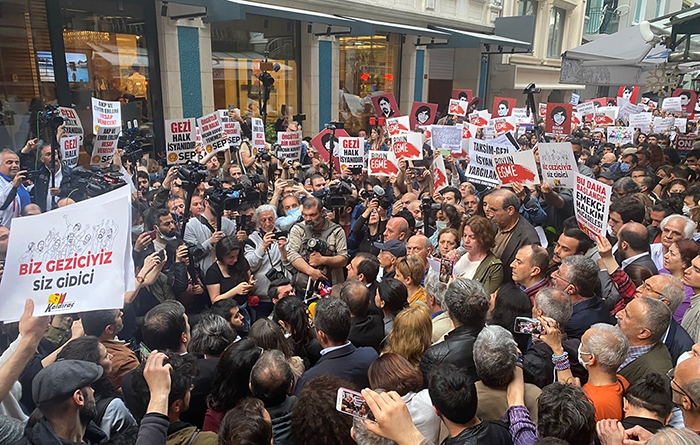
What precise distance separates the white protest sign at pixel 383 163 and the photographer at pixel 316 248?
2778mm

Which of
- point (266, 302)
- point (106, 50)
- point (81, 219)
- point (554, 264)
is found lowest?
point (266, 302)

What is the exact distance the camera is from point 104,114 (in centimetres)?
726

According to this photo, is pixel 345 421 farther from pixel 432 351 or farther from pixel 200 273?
pixel 200 273

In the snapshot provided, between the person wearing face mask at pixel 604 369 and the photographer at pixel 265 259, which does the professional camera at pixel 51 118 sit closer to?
the photographer at pixel 265 259

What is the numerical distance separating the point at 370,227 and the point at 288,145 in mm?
3662

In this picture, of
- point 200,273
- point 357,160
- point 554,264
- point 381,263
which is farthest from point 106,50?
point 554,264

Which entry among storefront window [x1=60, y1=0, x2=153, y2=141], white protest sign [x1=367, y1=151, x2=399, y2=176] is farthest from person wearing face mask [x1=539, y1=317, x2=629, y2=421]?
storefront window [x1=60, y1=0, x2=153, y2=141]

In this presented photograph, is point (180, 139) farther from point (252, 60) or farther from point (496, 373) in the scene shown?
point (252, 60)

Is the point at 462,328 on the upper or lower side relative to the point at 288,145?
lower

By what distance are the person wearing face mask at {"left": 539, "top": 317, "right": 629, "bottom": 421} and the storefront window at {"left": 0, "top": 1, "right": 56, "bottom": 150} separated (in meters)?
10.0

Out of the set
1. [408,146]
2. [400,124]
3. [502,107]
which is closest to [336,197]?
[408,146]

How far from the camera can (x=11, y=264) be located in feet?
9.80

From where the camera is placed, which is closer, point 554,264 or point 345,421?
point 345,421

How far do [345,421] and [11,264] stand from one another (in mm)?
2188
